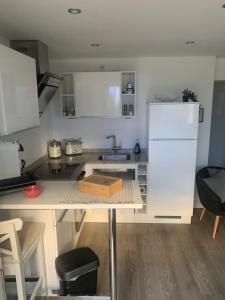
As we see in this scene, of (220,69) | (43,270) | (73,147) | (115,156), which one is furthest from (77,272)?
(220,69)

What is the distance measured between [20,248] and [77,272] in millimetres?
486

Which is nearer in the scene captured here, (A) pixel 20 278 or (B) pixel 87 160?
(A) pixel 20 278

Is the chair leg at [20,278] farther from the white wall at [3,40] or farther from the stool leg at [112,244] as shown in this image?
the white wall at [3,40]

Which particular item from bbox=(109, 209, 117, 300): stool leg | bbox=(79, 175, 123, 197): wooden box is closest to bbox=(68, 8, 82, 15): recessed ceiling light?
bbox=(79, 175, 123, 197): wooden box

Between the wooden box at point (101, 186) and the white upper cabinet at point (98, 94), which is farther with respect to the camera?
the white upper cabinet at point (98, 94)

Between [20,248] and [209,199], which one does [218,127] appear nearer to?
[209,199]

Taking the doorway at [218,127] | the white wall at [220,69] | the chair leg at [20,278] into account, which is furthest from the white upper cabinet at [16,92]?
the doorway at [218,127]

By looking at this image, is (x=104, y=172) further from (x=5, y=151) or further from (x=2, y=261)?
(x=2, y=261)

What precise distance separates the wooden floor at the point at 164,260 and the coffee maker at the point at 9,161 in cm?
130

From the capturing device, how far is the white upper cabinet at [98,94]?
3.25 meters

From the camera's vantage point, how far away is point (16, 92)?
183cm

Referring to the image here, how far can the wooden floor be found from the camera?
213 centimetres

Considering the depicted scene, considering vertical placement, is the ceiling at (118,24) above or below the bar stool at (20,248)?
above

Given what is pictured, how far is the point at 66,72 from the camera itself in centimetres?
340
